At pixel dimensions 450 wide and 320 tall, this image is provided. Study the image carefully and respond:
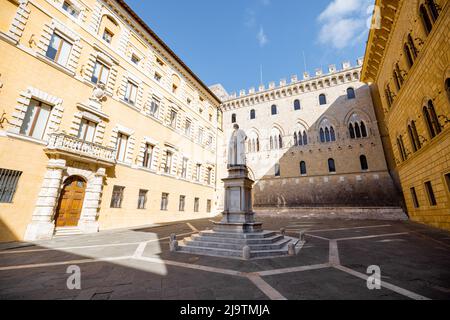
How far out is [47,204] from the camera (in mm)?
9672

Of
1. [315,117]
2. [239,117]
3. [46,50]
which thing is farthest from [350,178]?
[46,50]

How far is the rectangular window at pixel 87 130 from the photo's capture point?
12023mm

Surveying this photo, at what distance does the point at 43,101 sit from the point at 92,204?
6202 mm

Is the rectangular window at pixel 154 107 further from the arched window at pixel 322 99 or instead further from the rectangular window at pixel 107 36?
the arched window at pixel 322 99

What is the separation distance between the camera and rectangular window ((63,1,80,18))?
12.4 m

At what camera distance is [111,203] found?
43.0 ft

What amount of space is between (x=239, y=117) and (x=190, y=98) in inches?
405

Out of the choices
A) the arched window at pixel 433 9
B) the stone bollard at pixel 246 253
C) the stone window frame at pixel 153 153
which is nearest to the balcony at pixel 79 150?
the stone window frame at pixel 153 153

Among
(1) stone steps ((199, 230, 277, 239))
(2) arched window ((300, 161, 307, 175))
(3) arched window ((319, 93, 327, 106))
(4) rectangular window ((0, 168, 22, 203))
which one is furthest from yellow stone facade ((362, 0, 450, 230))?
(4) rectangular window ((0, 168, 22, 203))

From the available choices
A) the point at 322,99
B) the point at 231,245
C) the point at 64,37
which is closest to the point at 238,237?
the point at 231,245

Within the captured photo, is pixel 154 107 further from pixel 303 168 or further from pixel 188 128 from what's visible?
pixel 303 168

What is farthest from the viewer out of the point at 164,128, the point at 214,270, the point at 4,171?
the point at 164,128

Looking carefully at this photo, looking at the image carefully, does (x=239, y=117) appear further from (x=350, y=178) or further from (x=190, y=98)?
(x=350, y=178)

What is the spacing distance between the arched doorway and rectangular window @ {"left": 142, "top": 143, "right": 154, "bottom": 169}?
5.03 meters
